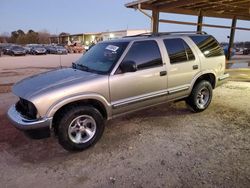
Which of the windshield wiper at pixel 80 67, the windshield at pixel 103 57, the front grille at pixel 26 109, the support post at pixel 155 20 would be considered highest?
the support post at pixel 155 20

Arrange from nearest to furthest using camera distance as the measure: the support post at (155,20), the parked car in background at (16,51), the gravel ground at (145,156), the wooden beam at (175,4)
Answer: the gravel ground at (145,156) → the wooden beam at (175,4) → the support post at (155,20) → the parked car in background at (16,51)

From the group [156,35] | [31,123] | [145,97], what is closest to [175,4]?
[156,35]

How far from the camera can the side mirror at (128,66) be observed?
3875 mm

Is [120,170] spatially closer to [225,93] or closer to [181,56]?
[181,56]

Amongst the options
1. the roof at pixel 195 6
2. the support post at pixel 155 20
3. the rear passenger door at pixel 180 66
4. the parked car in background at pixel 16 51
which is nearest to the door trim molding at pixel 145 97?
the rear passenger door at pixel 180 66

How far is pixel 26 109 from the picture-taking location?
3682 millimetres

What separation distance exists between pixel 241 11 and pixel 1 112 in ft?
39.0

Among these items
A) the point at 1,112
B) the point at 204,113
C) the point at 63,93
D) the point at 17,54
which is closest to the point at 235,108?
the point at 204,113

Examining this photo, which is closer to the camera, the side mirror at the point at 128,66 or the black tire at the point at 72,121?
the black tire at the point at 72,121

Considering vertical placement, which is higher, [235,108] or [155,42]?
[155,42]

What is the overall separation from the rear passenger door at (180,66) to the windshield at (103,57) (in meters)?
1.06

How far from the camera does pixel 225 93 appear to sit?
23.8 feet

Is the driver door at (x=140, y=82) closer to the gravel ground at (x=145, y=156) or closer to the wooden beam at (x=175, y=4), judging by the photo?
the gravel ground at (x=145, y=156)

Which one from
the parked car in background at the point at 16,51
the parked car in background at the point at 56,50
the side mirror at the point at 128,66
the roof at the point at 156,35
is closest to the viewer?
the side mirror at the point at 128,66
